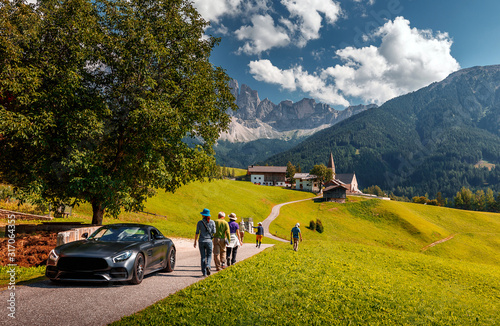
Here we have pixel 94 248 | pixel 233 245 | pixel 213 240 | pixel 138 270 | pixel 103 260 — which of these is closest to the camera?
pixel 103 260

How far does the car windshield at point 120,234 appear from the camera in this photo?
10070mm

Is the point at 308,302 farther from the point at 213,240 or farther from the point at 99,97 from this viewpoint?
the point at 99,97

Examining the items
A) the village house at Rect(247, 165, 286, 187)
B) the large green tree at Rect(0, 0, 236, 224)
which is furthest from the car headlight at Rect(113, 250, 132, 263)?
the village house at Rect(247, 165, 286, 187)

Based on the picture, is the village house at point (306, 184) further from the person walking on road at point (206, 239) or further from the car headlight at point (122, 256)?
the car headlight at point (122, 256)

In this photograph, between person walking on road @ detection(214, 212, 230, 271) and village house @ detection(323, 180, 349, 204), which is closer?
person walking on road @ detection(214, 212, 230, 271)

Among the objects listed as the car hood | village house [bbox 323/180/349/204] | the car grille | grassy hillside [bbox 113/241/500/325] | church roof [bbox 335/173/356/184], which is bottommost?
village house [bbox 323/180/349/204]

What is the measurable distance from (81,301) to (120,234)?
11.6ft

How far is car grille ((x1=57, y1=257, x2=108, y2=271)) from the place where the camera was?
8.20m

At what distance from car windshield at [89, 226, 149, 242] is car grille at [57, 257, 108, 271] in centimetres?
168

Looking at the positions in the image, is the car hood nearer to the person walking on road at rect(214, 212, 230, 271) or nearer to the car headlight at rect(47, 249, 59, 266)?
the car headlight at rect(47, 249, 59, 266)

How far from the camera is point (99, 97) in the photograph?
1571 centimetres

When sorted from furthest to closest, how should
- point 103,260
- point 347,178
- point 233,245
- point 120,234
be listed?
point 347,178 < point 233,245 < point 120,234 < point 103,260

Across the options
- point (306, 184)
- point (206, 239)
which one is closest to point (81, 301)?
point (206, 239)

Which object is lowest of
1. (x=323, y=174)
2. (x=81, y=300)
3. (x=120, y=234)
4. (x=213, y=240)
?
(x=81, y=300)
